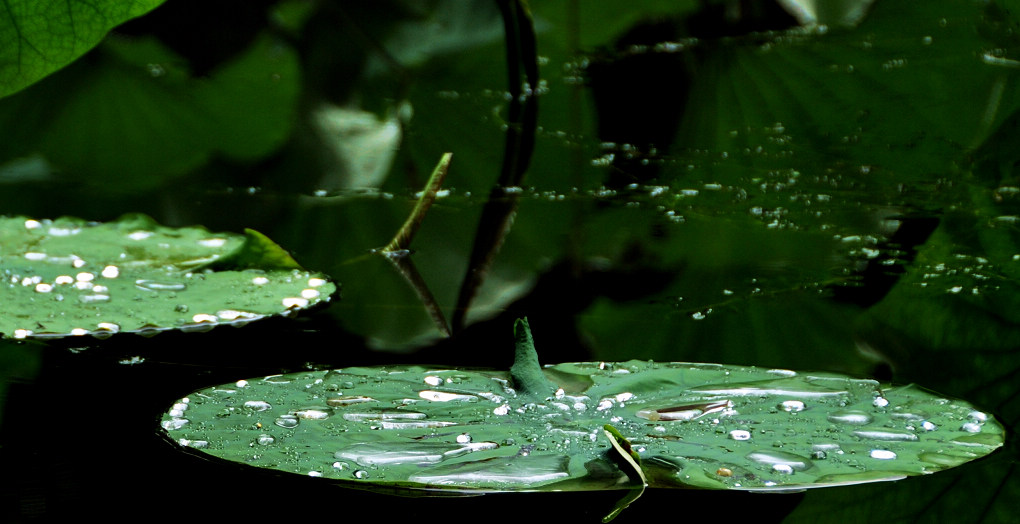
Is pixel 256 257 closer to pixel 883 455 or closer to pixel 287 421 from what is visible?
pixel 287 421

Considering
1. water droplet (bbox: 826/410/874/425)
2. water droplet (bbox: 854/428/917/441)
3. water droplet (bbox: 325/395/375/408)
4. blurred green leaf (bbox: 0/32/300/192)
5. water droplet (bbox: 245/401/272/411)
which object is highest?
blurred green leaf (bbox: 0/32/300/192)

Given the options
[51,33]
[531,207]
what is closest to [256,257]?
[51,33]

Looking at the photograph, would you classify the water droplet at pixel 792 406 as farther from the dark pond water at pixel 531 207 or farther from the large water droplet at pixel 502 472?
the large water droplet at pixel 502 472

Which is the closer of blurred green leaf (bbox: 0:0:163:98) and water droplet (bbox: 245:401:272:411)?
water droplet (bbox: 245:401:272:411)

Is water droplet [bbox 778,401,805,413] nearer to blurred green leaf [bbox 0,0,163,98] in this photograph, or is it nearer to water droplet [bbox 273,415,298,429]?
water droplet [bbox 273,415,298,429]

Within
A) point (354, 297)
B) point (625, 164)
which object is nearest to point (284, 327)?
point (354, 297)

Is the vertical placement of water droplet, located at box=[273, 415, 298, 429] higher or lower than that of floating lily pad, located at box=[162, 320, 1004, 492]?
lower

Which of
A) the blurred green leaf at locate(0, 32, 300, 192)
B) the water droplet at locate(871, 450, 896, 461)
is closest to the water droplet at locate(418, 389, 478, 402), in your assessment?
the water droplet at locate(871, 450, 896, 461)

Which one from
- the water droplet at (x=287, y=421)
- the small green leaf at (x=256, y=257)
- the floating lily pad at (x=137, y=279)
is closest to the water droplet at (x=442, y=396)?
the water droplet at (x=287, y=421)
